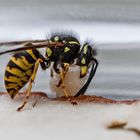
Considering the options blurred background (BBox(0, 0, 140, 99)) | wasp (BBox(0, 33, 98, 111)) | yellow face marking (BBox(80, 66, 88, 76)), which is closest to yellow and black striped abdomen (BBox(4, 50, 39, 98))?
wasp (BBox(0, 33, 98, 111))

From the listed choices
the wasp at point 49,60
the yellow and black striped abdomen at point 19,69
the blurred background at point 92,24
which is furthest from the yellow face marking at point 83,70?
the blurred background at point 92,24

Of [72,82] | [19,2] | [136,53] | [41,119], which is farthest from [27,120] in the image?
[19,2]

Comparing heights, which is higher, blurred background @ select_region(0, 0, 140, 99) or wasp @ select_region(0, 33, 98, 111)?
wasp @ select_region(0, 33, 98, 111)

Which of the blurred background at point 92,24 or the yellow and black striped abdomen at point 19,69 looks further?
the blurred background at point 92,24

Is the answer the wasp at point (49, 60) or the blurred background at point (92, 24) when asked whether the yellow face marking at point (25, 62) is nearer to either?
the wasp at point (49, 60)

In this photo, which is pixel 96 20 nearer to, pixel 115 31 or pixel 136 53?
pixel 115 31

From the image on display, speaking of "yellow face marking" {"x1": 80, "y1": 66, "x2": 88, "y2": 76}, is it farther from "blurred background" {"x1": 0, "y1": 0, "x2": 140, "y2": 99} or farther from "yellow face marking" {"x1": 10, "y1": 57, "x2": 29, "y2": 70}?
"blurred background" {"x1": 0, "y1": 0, "x2": 140, "y2": 99}

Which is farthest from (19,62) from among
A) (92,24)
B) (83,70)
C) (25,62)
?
(92,24)
